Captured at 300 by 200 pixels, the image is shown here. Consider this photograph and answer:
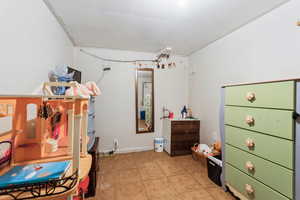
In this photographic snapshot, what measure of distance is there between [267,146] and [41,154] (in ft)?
5.56

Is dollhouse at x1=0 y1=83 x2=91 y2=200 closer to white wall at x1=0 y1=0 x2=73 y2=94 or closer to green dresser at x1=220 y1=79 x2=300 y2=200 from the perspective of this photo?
white wall at x1=0 y1=0 x2=73 y2=94

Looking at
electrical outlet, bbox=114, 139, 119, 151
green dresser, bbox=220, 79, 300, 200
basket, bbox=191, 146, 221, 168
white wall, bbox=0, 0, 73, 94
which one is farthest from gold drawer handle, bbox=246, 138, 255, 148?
electrical outlet, bbox=114, 139, 119, 151

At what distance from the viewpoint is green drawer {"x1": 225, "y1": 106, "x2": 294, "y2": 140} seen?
3.32 feet

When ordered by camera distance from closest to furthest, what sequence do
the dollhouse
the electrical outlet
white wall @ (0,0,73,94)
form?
the dollhouse < white wall @ (0,0,73,94) < the electrical outlet

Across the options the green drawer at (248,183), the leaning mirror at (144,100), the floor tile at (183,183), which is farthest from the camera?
the leaning mirror at (144,100)

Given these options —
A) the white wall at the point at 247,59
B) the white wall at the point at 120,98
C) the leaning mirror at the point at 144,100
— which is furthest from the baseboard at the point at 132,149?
the white wall at the point at 247,59

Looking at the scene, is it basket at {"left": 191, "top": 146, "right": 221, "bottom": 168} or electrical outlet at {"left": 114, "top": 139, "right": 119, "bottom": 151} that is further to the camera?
electrical outlet at {"left": 114, "top": 139, "right": 119, "bottom": 151}

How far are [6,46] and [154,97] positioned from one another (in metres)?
2.45

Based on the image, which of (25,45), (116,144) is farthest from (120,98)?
(25,45)

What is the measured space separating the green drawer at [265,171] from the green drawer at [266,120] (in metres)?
0.28

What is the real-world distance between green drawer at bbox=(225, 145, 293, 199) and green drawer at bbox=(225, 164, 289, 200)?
43 mm

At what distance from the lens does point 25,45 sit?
1124mm

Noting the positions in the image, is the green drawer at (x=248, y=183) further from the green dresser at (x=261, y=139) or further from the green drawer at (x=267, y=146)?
the green drawer at (x=267, y=146)

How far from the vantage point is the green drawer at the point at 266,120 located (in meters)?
1.01
